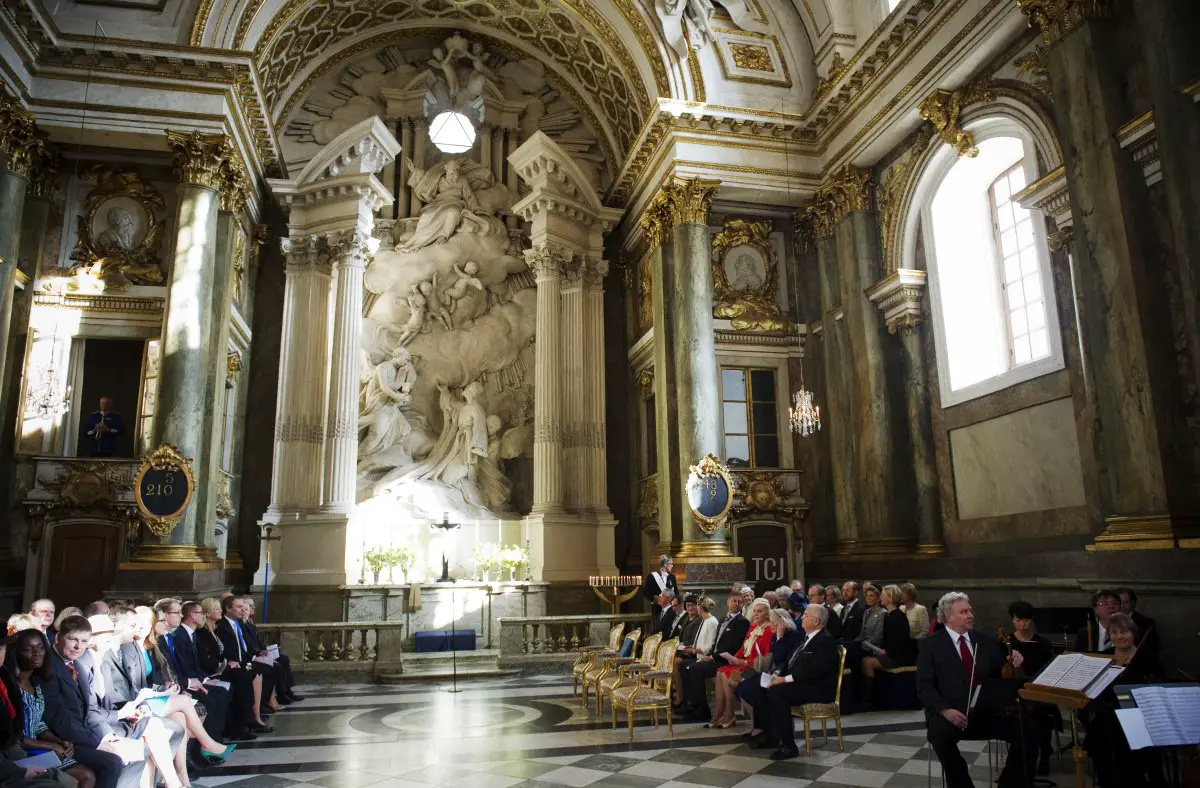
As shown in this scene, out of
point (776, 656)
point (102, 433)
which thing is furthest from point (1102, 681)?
point (102, 433)

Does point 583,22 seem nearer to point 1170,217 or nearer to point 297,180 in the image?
point 297,180

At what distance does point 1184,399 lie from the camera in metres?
7.94

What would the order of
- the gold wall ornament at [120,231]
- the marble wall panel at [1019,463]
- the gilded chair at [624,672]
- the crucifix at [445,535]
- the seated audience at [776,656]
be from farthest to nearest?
the crucifix at [445,535] < the gold wall ornament at [120,231] < the marble wall panel at [1019,463] < the gilded chair at [624,672] < the seated audience at [776,656]

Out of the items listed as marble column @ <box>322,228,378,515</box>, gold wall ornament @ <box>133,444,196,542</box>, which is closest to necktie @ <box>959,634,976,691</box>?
gold wall ornament @ <box>133,444,196,542</box>

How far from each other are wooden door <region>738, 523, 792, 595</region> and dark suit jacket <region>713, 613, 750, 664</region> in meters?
5.93

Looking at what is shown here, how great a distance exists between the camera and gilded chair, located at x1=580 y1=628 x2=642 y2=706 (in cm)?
878

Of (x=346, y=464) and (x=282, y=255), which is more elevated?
(x=282, y=255)

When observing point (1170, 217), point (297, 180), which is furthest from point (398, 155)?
point (1170, 217)

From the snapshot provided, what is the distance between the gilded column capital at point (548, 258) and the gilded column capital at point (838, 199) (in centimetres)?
460

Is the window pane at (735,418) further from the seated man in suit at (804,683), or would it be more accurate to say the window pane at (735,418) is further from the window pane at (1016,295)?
the seated man in suit at (804,683)

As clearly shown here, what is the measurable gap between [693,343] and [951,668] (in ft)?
29.7

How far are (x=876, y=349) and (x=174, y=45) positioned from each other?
11.5 m

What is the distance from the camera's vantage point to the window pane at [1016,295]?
1158 centimetres

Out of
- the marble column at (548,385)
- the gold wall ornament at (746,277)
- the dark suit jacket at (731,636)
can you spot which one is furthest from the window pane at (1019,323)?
the marble column at (548,385)
